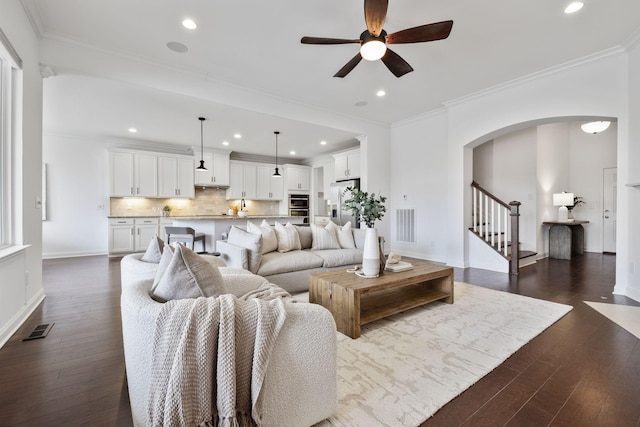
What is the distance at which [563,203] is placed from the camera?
6.23 m

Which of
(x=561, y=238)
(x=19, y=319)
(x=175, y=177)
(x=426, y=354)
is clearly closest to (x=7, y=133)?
(x=19, y=319)

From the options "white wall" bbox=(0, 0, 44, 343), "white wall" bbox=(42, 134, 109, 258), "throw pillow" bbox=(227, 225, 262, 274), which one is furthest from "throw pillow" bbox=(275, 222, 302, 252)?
"white wall" bbox=(42, 134, 109, 258)

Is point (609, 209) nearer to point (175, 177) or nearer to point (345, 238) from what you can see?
point (345, 238)

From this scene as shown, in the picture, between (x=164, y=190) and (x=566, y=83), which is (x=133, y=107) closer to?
(x=164, y=190)

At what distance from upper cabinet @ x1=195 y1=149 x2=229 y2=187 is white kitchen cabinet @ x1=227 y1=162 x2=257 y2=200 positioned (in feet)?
0.70

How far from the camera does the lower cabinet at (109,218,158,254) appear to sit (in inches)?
245

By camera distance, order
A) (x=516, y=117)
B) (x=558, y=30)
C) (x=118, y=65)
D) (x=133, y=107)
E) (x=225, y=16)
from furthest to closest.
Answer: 1. (x=133, y=107)
2. (x=516, y=117)
3. (x=118, y=65)
4. (x=558, y=30)
5. (x=225, y=16)

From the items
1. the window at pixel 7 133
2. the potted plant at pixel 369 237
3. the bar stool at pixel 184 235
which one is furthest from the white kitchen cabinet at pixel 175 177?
the potted plant at pixel 369 237

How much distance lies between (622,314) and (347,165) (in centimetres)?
523

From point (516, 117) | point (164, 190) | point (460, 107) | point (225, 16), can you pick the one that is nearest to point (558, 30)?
point (516, 117)

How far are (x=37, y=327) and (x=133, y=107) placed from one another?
3483mm

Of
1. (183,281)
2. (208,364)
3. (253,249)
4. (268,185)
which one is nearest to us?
(208,364)

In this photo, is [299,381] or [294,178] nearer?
[299,381]

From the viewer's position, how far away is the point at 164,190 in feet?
23.0
